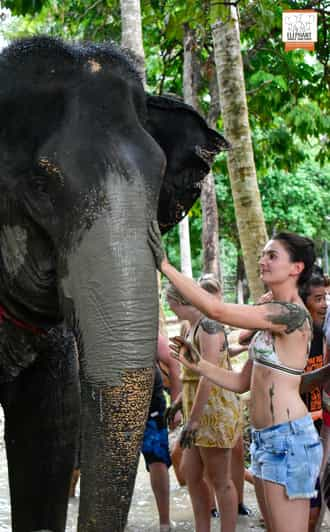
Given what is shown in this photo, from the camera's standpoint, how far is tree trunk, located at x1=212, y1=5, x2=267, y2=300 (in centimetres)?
590

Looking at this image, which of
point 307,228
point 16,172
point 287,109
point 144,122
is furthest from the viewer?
point 307,228

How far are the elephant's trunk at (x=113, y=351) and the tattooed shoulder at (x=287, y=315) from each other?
129 cm

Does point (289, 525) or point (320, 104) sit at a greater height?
point (320, 104)

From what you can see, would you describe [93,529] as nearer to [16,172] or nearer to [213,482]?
[16,172]

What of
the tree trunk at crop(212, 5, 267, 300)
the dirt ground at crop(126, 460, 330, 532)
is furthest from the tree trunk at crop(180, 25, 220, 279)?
the dirt ground at crop(126, 460, 330, 532)

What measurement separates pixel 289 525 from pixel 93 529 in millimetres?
1558

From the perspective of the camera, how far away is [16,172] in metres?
2.71

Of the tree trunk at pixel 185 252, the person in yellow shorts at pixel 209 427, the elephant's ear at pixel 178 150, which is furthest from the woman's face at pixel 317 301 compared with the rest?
the tree trunk at pixel 185 252

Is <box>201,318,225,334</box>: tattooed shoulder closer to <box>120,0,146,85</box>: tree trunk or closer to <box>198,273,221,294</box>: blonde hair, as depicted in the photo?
<box>198,273,221,294</box>: blonde hair

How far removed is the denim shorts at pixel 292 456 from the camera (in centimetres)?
359

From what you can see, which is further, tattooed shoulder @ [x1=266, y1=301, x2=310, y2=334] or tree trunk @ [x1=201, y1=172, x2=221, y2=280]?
tree trunk @ [x1=201, y1=172, x2=221, y2=280]

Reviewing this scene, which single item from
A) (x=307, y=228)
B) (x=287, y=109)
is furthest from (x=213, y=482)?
(x=307, y=228)

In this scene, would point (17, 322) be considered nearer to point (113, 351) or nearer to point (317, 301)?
point (113, 351)

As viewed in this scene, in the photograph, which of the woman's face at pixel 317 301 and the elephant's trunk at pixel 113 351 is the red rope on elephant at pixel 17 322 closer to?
the elephant's trunk at pixel 113 351
